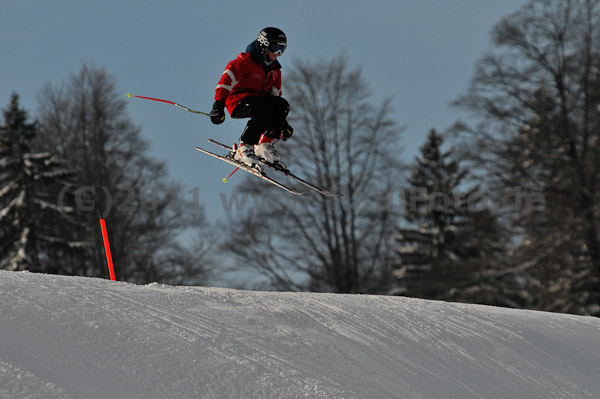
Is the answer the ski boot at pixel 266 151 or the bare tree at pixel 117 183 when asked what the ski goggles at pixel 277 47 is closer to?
the ski boot at pixel 266 151

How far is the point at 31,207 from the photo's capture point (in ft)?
60.8

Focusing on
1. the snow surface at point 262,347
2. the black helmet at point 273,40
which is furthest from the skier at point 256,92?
the snow surface at point 262,347

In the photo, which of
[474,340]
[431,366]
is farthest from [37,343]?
[474,340]

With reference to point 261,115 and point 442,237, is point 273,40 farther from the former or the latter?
point 442,237

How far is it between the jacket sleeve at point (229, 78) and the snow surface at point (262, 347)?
287 centimetres

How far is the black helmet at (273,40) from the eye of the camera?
735 centimetres

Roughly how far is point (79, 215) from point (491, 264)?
517 inches

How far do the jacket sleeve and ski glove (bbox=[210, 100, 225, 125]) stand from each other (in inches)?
2.7

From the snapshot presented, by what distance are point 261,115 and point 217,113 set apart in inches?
21.9

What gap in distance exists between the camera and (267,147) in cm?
837

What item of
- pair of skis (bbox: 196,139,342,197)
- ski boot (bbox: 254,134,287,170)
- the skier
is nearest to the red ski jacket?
the skier

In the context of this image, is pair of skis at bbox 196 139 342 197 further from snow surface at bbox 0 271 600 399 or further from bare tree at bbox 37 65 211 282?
bare tree at bbox 37 65 211 282

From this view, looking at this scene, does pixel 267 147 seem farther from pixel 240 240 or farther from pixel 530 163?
pixel 530 163

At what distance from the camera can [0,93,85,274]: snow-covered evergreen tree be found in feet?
60.0
